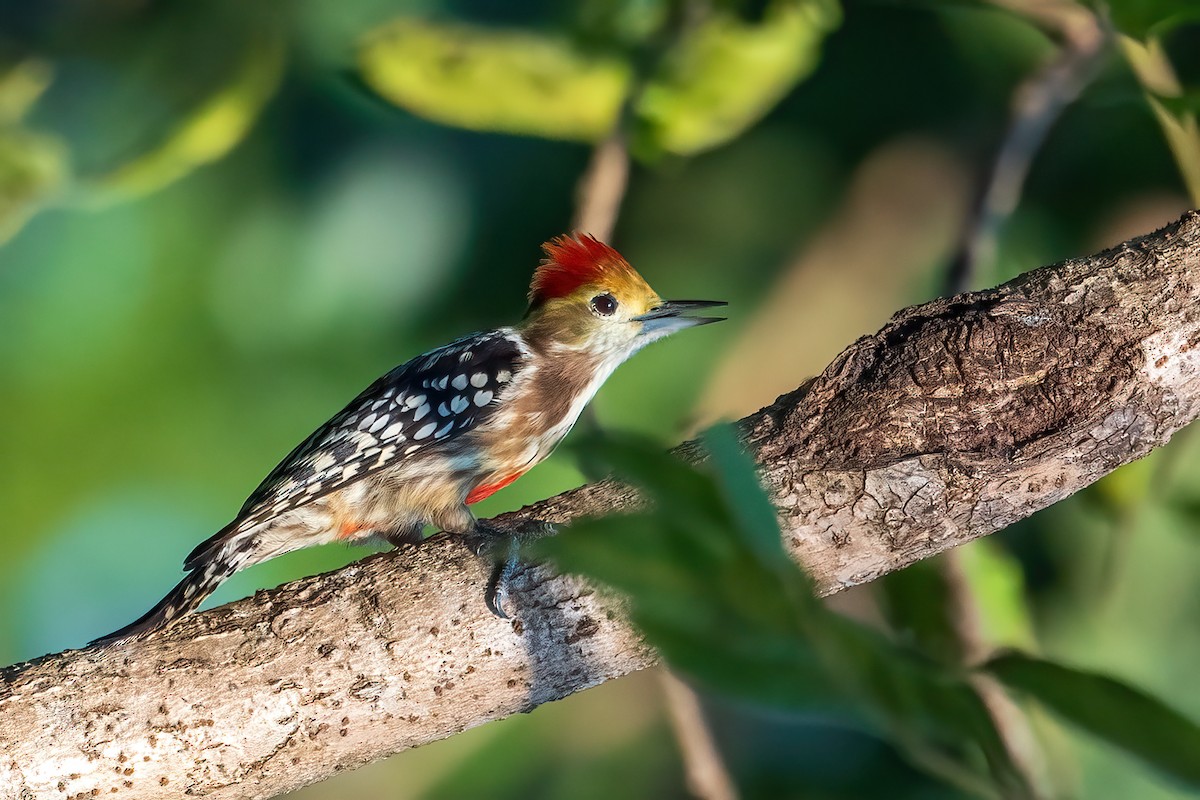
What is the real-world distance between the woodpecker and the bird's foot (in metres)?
0.17

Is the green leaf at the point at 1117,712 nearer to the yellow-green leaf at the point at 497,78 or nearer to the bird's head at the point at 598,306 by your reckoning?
the bird's head at the point at 598,306

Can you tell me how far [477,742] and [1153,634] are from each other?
1392mm

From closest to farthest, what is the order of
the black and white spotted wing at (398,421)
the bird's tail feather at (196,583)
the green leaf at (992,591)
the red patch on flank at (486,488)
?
1. the bird's tail feather at (196,583)
2. the black and white spotted wing at (398,421)
3. the red patch on flank at (486,488)
4. the green leaf at (992,591)

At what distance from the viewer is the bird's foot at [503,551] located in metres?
1.04

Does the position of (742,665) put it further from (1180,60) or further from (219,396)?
(1180,60)

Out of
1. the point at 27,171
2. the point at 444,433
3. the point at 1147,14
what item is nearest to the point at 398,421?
the point at 444,433

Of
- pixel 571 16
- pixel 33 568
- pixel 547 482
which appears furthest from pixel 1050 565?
pixel 33 568

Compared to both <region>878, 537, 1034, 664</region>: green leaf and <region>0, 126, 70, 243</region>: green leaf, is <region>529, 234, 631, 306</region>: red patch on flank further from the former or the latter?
<region>0, 126, 70, 243</region>: green leaf

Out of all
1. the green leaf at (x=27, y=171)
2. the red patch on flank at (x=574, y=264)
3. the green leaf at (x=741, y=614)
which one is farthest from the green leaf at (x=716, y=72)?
the green leaf at (x=741, y=614)

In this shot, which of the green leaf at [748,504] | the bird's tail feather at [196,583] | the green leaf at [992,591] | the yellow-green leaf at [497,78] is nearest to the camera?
the green leaf at [748,504]

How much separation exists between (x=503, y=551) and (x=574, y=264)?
2.01 feet

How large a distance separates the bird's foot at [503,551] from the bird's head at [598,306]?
466 mm

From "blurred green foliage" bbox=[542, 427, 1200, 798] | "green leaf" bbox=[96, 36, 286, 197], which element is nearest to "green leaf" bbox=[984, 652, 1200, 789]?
"blurred green foliage" bbox=[542, 427, 1200, 798]

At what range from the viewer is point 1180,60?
198cm
